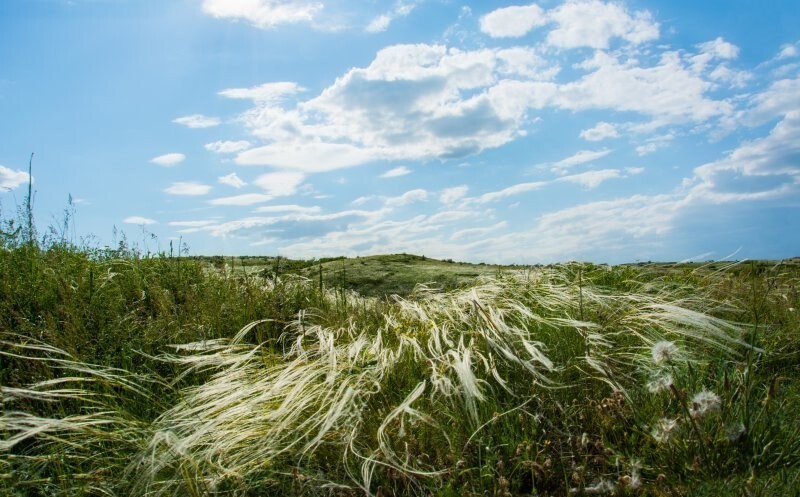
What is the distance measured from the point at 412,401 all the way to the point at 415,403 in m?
0.28

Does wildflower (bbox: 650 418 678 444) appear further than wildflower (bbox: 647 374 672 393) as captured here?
No

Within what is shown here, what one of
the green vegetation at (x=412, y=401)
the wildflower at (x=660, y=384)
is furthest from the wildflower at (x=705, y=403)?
the wildflower at (x=660, y=384)

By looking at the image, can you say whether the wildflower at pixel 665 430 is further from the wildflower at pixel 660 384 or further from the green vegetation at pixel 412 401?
the wildflower at pixel 660 384

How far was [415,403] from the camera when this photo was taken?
9.29ft

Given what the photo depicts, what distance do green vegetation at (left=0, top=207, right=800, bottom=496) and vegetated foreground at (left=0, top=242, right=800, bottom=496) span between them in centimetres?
2

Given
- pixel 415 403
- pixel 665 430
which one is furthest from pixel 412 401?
pixel 665 430

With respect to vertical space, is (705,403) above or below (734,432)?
above

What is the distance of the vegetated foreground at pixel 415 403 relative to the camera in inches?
87.1

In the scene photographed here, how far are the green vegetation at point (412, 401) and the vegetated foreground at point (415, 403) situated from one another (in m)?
0.02

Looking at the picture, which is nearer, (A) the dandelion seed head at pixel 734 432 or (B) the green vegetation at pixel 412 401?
(A) the dandelion seed head at pixel 734 432

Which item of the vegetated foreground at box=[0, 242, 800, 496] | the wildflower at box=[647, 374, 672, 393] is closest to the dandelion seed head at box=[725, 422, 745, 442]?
the vegetated foreground at box=[0, 242, 800, 496]

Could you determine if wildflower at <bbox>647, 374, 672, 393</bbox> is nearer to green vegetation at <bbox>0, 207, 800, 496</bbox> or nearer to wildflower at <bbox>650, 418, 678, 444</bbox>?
green vegetation at <bbox>0, 207, 800, 496</bbox>

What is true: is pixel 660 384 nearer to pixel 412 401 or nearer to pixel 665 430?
pixel 665 430

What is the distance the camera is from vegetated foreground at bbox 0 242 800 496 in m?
2.21
